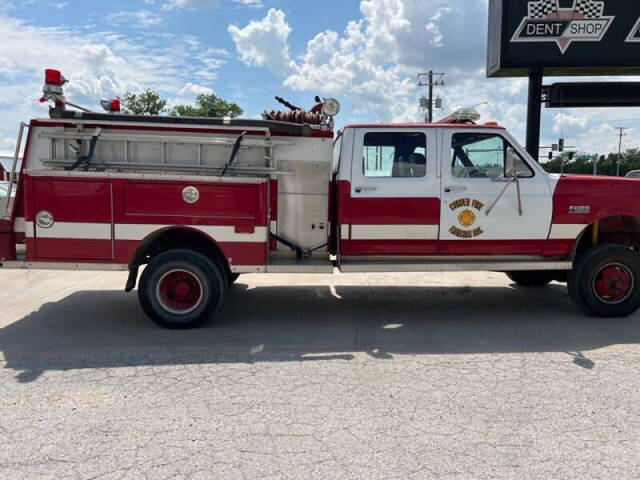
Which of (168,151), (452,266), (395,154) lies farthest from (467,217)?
(168,151)

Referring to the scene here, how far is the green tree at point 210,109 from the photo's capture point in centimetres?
2737

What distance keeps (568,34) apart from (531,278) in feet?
24.2

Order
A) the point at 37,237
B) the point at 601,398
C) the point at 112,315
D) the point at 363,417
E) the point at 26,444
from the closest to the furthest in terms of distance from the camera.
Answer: the point at 26,444 < the point at 363,417 < the point at 601,398 < the point at 37,237 < the point at 112,315

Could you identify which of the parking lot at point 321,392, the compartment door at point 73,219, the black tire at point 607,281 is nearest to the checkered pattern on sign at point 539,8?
the black tire at point 607,281

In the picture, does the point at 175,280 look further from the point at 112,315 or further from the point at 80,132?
the point at 80,132

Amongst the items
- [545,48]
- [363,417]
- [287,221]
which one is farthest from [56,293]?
[545,48]

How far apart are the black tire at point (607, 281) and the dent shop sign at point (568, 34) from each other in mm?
7639

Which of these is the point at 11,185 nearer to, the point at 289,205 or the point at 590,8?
the point at 289,205

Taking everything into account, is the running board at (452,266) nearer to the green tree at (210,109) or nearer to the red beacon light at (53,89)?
the red beacon light at (53,89)

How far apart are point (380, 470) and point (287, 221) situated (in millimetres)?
3363

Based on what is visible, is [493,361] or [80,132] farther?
[80,132]

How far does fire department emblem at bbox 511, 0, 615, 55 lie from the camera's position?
39.0 feet

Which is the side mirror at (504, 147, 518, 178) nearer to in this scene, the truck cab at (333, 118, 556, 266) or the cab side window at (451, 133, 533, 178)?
the truck cab at (333, 118, 556, 266)

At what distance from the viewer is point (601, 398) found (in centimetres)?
384
